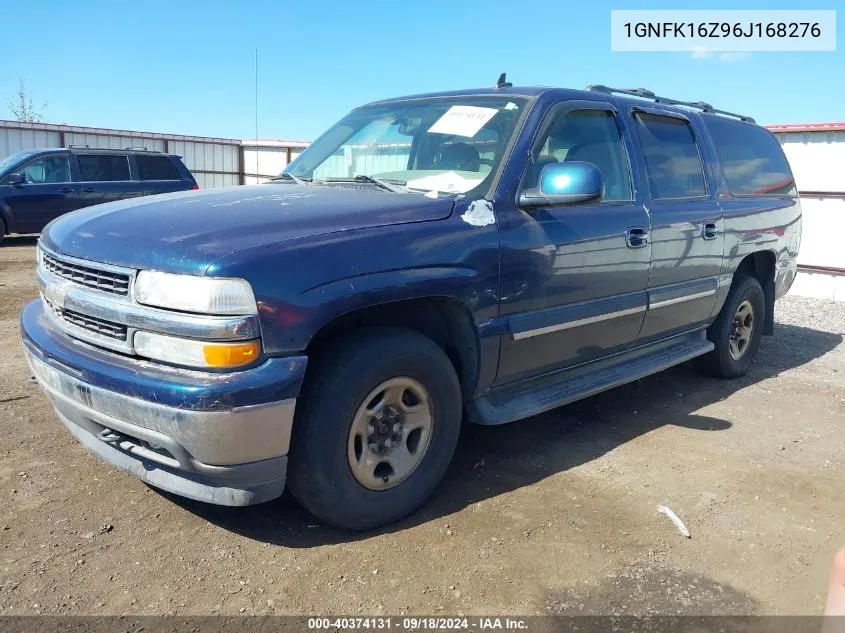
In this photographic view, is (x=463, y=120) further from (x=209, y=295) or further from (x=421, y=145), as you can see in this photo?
(x=209, y=295)

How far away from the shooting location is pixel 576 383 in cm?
393

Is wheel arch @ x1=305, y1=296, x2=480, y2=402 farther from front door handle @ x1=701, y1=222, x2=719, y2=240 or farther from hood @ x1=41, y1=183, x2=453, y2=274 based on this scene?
front door handle @ x1=701, y1=222, x2=719, y2=240

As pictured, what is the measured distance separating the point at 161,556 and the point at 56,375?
2.79ft

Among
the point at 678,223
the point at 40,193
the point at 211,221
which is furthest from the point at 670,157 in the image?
the point at 40,193

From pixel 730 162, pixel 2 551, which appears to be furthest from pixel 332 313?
pixel 730 162

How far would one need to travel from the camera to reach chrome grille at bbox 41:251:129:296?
267 centimetres

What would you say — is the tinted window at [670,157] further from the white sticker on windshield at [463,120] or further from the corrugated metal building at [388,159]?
the corrugated metal building at [388,159]

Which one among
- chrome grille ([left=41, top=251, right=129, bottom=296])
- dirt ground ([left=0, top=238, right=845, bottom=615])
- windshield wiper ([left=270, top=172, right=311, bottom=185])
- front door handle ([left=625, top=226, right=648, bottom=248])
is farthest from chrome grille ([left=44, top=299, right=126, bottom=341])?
front door handle ([left=625, top=226, right=648, bottom=248])

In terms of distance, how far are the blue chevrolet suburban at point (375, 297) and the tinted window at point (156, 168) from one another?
10.1m

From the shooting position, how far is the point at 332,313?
2.67 m

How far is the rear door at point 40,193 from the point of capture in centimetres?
1217

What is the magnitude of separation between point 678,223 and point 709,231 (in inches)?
18.0

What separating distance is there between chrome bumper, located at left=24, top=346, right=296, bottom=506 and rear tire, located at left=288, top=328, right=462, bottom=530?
136mm

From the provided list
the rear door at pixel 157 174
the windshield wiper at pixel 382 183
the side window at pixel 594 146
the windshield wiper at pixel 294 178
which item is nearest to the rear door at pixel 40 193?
the rear door at pixel 157 174
